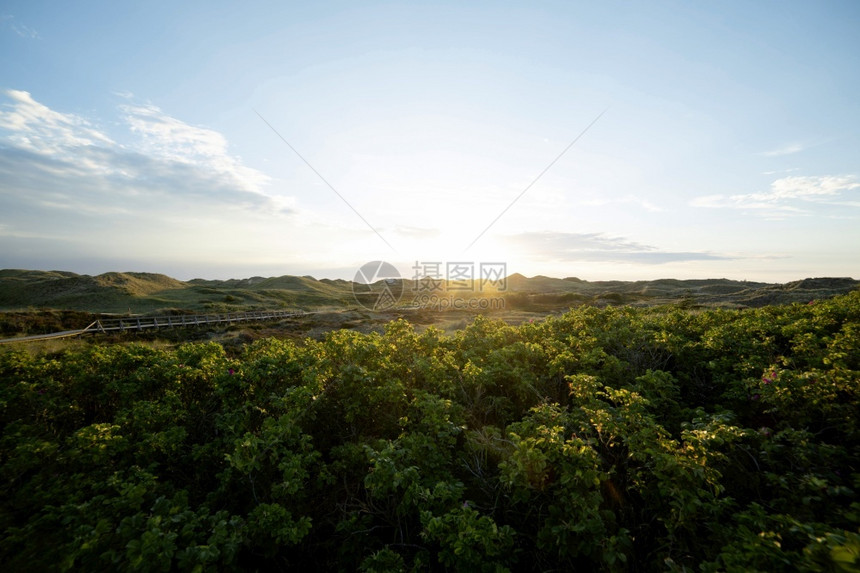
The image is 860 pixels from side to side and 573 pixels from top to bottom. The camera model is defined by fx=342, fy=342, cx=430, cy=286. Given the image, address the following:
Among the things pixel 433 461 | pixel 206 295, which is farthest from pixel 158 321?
pixel 206 295

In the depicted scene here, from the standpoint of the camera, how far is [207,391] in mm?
5867

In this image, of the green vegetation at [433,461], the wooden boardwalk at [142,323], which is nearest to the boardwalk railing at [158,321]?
the wooden boardwalk at [142,323]

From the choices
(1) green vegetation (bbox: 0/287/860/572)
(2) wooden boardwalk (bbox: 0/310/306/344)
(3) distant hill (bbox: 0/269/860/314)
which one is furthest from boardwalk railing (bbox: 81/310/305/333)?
(1) green vegetation (bbox: 0/287/860/572)

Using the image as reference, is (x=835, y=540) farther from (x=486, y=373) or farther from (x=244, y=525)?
(x=244, y=525)

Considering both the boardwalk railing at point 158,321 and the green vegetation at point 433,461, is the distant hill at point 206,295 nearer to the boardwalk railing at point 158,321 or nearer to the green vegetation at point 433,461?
the boardwalk railing at point 158,321

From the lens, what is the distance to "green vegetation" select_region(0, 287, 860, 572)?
2.87 metres

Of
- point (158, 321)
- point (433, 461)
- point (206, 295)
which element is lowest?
point (158, 321)

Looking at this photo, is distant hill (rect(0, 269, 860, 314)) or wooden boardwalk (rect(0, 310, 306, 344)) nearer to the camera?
wooden boardwalk (rect(0, 310, 306, 344))

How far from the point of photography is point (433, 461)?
3938 mm

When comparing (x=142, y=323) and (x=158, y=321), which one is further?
(x=158, y=321)

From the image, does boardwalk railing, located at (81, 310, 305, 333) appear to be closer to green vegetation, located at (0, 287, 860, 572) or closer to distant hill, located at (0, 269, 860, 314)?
distant hill, located at (0, 269, 860, 314)

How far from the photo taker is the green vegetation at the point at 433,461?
2.87 meters

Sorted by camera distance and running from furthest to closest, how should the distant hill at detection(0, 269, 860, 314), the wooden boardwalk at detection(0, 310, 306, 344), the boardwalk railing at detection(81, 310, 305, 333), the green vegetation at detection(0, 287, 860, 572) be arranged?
the distant hill at detection(0, 269, 860, 314) → the boardwalk railing at detection(81, 310, 305, 333) → the wooden boardwalk at detection(0, 310, 306, 344) → the green vegetation at detection(0, 287, 860, 572)

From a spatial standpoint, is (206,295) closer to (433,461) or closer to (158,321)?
(158,321)
